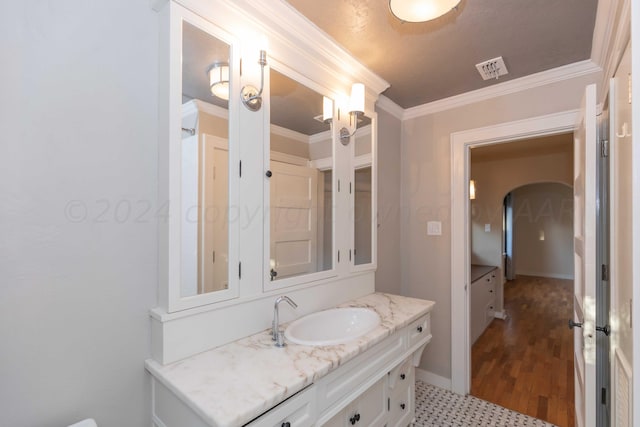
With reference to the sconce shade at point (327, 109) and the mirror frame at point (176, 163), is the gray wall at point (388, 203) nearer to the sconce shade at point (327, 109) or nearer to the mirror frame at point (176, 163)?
the sconce shade at point (327, 109)

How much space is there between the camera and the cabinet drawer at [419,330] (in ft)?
5.85

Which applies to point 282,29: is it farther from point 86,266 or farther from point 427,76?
point 86,266

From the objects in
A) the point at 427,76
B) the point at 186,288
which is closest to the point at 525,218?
the point at 427,76

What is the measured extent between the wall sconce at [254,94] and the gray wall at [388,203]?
133 cm

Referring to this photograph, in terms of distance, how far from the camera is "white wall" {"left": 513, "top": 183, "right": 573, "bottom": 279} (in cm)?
677

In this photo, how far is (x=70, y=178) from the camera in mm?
1002

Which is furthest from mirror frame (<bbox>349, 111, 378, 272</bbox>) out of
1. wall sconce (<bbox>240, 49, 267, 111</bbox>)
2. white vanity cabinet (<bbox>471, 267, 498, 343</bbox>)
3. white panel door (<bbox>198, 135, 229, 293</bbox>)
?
white vanity cabinet (<bbox>471, 267, 498, 343</bbox>)

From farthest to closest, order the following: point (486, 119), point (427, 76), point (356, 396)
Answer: point (486, 119)
point (427, 76)
point (356, 396)

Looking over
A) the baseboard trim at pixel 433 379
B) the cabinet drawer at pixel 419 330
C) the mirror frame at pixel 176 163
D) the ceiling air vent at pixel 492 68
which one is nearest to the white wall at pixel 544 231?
the ceiling air vent at pixel 492 68

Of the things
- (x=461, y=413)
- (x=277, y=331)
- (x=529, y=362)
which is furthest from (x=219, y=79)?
(x=529, y=362)

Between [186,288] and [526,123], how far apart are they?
246 centimetres

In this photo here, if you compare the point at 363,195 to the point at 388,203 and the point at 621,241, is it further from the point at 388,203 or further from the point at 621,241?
the point at 621,241

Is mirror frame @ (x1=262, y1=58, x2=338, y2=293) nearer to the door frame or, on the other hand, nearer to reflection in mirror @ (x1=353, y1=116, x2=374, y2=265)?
reflection in mirror @ (x1=353, y1=116, x2=374, y2=265)

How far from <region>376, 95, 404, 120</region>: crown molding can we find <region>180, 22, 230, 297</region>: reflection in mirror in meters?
1.48
